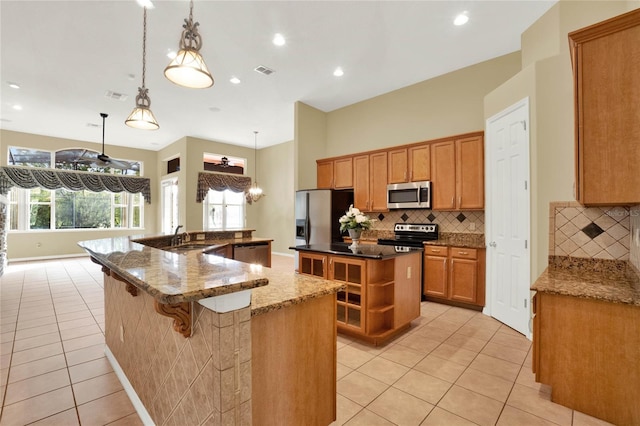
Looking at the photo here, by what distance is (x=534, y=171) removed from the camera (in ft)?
9.60

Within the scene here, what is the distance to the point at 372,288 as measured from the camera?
9.14 feet

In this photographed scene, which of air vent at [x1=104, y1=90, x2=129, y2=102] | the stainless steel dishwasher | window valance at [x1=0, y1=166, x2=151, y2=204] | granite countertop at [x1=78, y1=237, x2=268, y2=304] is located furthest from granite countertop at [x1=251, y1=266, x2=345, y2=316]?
window valance at [x1=0, y1=166, x2=151, y2=204]

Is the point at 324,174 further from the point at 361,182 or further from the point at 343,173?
the point at 361,182

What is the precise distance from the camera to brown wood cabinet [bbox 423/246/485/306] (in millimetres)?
3795

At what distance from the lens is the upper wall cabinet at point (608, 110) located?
166 centimetres

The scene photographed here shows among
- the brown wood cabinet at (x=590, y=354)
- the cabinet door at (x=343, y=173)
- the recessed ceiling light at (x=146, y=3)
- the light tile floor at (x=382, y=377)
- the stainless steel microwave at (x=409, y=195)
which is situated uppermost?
the recessed ceiling light at (x=146, y=3)

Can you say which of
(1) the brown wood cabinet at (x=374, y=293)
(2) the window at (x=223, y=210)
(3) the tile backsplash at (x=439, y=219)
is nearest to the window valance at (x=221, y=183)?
(2) the window at (x=223, y=210)

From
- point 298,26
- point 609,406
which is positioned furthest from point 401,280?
point 298,26

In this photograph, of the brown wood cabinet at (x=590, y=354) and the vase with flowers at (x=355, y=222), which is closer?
the brown wood cabinet at (x=590, y=354)

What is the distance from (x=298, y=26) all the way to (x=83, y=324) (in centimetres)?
446

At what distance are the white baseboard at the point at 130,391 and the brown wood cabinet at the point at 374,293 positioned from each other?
1.65 meters

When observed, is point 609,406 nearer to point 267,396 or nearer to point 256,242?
point 267,396

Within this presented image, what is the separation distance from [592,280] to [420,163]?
284 centimetres

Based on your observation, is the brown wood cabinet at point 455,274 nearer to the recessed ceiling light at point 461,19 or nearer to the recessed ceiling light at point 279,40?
the recessed ceiling light at point 461,19
